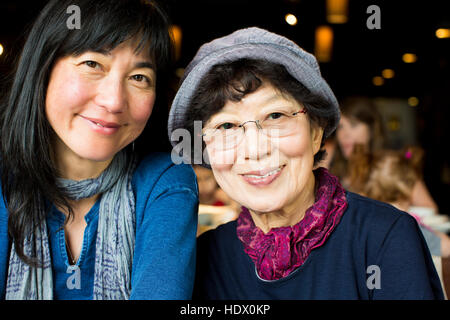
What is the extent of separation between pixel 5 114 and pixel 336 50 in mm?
6922

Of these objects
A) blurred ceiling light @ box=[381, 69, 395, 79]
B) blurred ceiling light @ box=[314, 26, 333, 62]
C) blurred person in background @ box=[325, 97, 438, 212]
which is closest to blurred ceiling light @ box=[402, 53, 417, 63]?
blurred ceiling light @ box=[381, 69, 395, 79]

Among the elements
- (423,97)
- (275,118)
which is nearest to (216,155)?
(275,118)

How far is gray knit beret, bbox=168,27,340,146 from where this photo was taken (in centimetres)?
115

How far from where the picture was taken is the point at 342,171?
349 cm

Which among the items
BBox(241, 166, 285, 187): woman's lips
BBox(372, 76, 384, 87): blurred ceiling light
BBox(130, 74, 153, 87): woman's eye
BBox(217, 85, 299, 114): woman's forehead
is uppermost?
BBox(372, 76, 384, 87): blurred ceiling light

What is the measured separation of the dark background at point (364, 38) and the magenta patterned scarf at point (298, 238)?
986 millimetres

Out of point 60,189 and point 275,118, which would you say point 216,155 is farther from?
point 60,189

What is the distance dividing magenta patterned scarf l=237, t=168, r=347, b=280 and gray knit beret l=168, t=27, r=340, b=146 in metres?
0.28

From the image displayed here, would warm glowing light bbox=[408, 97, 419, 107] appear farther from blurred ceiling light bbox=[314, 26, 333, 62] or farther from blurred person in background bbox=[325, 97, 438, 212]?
blurred person in background bbox=[325, 97, 438, 212]

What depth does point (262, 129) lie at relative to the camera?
46.8 inches

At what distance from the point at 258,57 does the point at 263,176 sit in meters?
0.31

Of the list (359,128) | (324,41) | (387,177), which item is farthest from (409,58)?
(387,177)

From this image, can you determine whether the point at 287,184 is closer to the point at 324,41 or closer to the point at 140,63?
the point at 140,63
